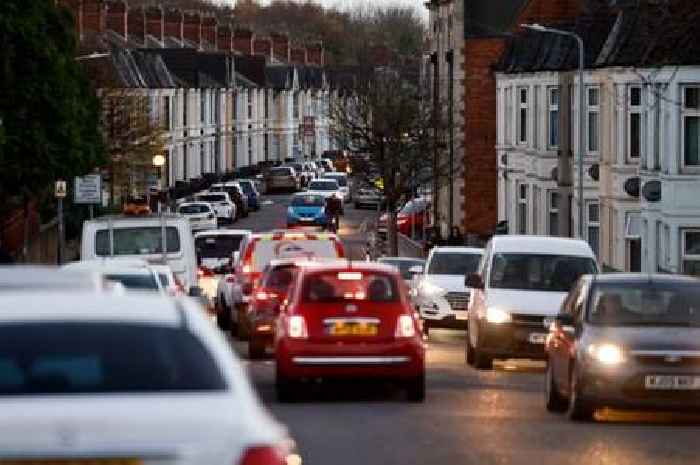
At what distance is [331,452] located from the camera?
16547 mm

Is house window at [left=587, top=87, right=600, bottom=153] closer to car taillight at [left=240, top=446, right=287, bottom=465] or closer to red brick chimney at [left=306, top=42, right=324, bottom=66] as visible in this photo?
car taillight at [left=240, top=446, right=287, bottom=465]

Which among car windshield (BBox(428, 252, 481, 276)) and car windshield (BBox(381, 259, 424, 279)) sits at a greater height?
car windshield (BBox(428, 252, 481, 276))

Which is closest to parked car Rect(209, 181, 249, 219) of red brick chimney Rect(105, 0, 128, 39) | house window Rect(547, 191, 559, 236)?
red brick chimney Rect(105, 0, 128, 39)

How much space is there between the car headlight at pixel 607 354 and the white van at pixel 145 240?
19.2 metres

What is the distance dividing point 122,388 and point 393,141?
6692 centimetres

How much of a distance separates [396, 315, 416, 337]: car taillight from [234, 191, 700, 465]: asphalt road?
736 millimetres

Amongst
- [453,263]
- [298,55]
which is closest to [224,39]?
[298,55]

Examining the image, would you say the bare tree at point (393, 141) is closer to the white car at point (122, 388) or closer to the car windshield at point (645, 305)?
the car windshield at point (645, 305)

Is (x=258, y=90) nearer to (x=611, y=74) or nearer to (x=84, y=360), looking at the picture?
(x=611, y=74)

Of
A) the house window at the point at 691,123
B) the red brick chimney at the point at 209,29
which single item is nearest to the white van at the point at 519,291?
the house window at the point at 691,123

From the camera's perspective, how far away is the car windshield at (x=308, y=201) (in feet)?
268

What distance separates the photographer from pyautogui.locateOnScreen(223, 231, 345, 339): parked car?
3353 cm

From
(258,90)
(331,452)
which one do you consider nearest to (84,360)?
(331,452)

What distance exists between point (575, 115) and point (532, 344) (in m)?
28.3
